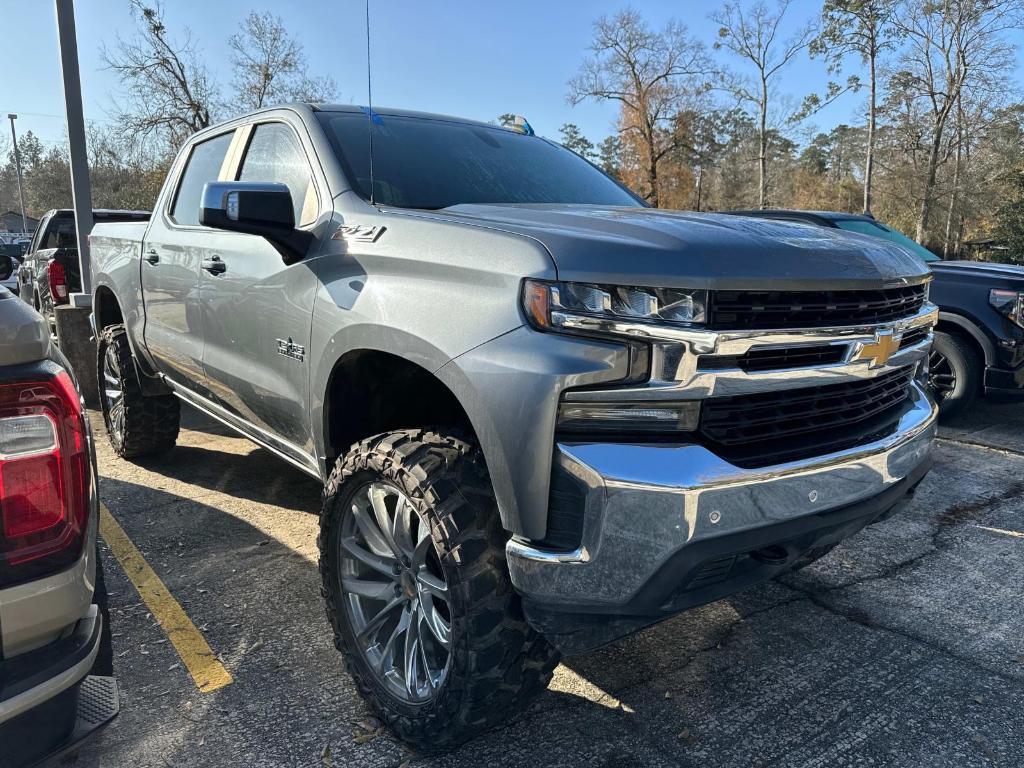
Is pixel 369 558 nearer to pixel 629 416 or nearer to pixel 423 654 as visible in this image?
pixel 423 654

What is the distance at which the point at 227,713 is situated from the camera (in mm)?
2482

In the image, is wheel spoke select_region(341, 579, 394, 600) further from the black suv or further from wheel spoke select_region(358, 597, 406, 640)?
the black suv

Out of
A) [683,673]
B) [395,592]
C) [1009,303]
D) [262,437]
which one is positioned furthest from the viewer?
[1009,303]

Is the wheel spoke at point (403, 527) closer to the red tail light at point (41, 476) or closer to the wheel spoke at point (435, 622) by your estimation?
the wheel spoke at point (435, 622)

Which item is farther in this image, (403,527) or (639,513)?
(403,527)

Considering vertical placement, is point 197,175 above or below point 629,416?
above

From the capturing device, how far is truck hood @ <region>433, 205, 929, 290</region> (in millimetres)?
1888

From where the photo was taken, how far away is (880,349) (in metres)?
2.28

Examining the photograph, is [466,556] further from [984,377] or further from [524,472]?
[984,377]

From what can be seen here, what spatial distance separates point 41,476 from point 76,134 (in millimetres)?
7585

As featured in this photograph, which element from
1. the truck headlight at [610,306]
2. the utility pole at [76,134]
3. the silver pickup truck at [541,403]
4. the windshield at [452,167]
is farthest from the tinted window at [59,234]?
the truck headlight at [610,306]

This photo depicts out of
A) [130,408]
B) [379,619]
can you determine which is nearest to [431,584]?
[379,619]

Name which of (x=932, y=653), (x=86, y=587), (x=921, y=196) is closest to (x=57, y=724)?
(x=86, y=587)

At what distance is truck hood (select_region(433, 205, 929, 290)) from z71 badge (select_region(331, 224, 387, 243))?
9.4 inches
